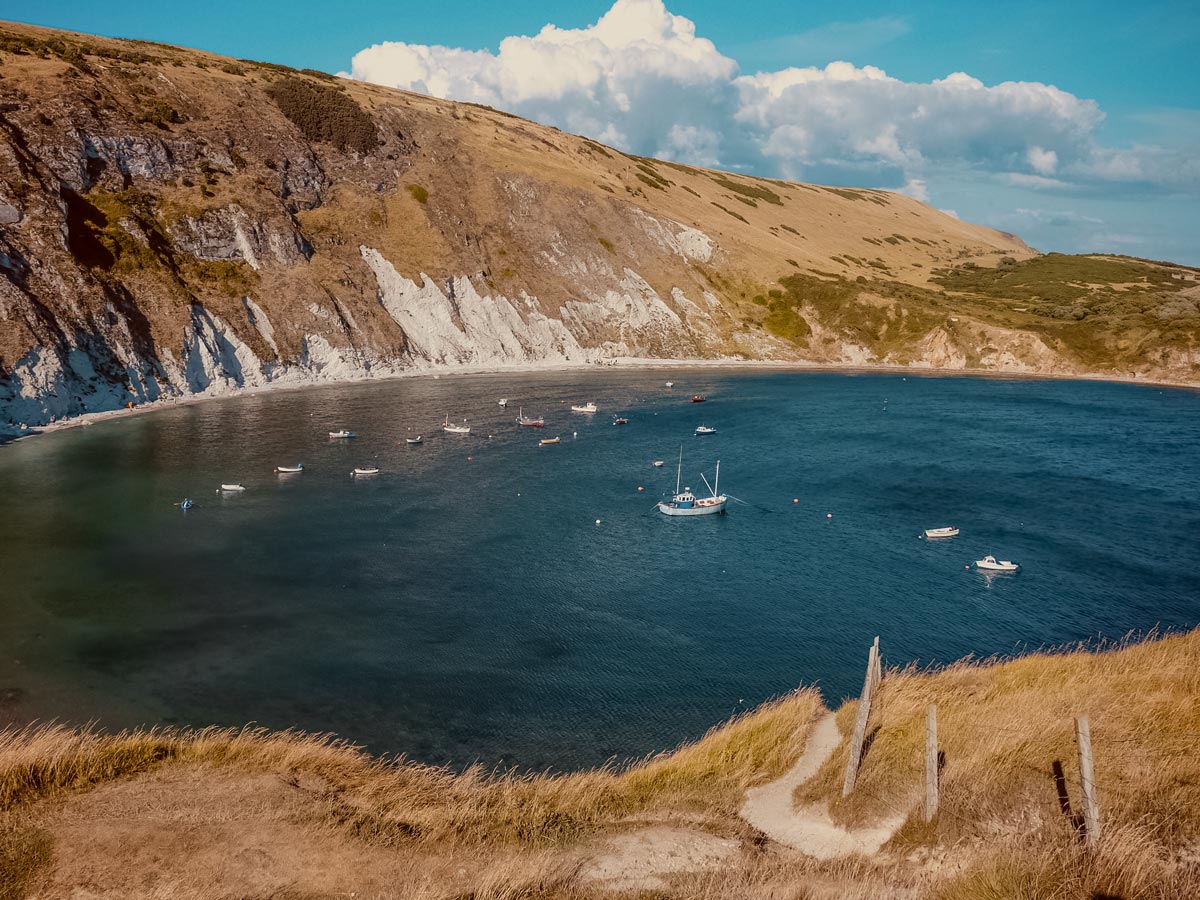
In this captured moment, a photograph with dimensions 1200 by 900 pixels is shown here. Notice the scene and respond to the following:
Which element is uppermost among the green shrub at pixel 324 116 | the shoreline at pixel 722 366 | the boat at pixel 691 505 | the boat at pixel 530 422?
the green shrub at pixel 324 116

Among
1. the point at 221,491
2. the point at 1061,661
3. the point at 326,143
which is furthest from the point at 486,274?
the point at 1061,661

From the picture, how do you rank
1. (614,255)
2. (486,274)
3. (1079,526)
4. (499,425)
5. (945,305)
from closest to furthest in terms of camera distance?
(1079,526) → (499,425) → (486,274) → (614,255) → (945,305)

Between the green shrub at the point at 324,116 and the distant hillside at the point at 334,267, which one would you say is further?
the green shrub at the point at 324,116

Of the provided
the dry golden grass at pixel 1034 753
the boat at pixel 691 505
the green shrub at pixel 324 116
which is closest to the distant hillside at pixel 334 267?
the green shrub at pixel 324 116

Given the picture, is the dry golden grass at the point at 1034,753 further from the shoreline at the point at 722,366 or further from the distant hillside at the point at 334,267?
the shoreline at the point at 722,366

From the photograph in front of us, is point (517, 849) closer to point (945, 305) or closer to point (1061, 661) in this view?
point (1061, 661)

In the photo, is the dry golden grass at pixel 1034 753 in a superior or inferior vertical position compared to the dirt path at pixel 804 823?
superior
